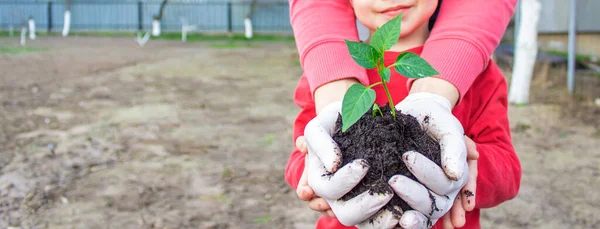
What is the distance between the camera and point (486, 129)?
1744 mm

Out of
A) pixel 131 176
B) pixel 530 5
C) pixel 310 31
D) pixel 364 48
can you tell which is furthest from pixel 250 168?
pixel 530 5

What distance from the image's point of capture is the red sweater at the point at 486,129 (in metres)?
1.64

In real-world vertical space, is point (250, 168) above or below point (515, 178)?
below

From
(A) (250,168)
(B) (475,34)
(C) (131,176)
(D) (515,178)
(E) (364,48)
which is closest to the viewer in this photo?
(E) (364,48)

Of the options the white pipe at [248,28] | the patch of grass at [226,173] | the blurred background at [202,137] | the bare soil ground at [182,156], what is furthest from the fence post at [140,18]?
the patch of grass at [226,173]

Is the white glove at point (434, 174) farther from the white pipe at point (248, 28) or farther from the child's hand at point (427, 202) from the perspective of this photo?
the white pipe at point (248, 28)

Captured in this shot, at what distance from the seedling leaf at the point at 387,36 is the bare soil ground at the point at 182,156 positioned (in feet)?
7.16

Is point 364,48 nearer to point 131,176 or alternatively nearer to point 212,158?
point 131,176

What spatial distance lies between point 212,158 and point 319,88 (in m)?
3.28

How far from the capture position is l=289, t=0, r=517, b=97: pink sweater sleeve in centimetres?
158

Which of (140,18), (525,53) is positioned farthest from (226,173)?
(140,18)

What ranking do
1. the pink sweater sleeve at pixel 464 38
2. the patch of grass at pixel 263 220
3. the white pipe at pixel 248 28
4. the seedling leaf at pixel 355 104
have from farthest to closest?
the white pipe at pixel 248 28, the patch of grass at pixel 263 220, the pink sweater sleeve at pixel 464 38, the seedling leaf at pixel 355 104

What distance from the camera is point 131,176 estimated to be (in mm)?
4270

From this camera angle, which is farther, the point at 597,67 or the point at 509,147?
the point at 597,67
